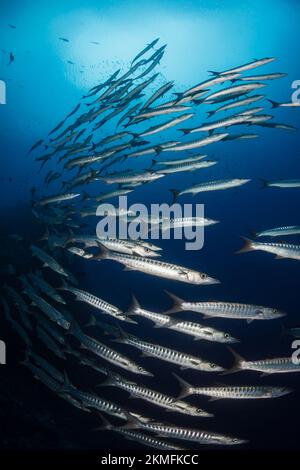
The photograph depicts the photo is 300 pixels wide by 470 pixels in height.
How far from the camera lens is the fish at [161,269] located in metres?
4.57

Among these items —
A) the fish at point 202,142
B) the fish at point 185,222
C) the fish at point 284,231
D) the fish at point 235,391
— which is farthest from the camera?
the fish at point 202,142

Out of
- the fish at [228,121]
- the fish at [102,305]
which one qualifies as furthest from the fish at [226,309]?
the fish at [228,121]

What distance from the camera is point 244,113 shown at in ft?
21.8

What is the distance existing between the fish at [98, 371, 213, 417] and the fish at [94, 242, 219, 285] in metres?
2.01

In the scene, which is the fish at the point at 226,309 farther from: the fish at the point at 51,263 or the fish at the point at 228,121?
the fish at the point at 228,121

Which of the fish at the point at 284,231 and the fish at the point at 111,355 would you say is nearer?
the fish at the point at 111,355

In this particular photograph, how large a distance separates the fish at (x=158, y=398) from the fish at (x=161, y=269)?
2.01 m

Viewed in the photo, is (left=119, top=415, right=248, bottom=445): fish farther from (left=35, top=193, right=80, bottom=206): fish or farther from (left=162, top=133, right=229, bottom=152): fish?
(left=162, top=133, right=229, bottom=152): fish

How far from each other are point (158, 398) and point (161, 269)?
7.30 ft

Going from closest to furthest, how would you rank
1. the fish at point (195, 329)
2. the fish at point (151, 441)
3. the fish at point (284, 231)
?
the fish at point (195, 329) < the fish at point (151, 441) < the fish at point (284, 231)

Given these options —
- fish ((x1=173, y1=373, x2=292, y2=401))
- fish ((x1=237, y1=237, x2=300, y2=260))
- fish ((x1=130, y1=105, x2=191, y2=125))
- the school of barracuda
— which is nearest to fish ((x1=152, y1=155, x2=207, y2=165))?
the school of barracuda

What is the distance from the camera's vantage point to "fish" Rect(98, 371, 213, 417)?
524 cm

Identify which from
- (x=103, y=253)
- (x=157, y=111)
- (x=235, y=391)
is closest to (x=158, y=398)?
(x=235, y=391)

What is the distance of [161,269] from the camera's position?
4.80 metres
